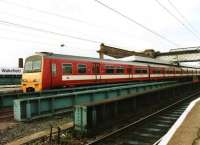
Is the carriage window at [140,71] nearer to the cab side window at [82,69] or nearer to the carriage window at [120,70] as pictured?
the carriage window at [120,70]

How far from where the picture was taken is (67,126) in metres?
9.84

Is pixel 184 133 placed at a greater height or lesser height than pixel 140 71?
lesser

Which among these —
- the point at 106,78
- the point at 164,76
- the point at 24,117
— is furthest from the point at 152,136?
the point at 164,76

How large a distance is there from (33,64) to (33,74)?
802mm

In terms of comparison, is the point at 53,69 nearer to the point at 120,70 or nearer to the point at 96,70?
the point at 96,70

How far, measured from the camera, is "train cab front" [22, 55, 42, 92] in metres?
16.8

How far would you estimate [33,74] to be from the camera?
17297 mm

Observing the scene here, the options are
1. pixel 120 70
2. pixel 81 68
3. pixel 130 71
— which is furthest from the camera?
pixel 130 71

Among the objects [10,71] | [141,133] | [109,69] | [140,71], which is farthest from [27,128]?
[10,71]

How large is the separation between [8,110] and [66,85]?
4993 millimetres

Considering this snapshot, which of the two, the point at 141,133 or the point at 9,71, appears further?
the point at 9,71

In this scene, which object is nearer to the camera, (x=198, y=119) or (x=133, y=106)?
(x=198, y=119)

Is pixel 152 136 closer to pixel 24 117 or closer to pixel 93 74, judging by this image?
pixel 24 117

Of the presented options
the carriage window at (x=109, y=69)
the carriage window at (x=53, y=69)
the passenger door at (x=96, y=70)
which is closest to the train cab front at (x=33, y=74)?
the carriage window at (x=53, y=69)
